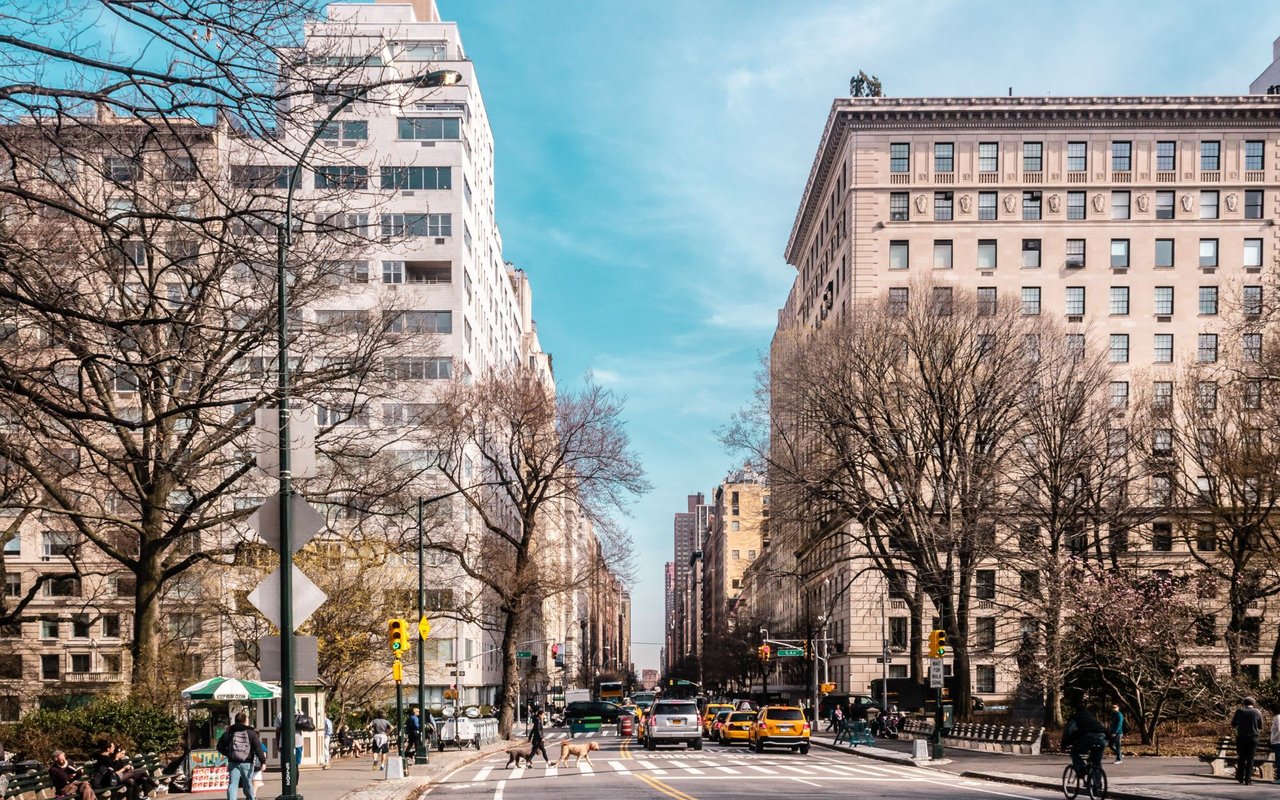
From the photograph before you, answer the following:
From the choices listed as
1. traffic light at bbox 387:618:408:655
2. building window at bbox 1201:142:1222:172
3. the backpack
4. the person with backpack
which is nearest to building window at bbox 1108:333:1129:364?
building window at bbox 1201:142:1222:172

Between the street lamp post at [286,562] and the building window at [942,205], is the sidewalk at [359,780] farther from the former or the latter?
the building window at [942,205]

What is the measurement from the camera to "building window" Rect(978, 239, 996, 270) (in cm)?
7756

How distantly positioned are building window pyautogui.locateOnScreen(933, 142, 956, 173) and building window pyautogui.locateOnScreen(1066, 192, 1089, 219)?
744cm

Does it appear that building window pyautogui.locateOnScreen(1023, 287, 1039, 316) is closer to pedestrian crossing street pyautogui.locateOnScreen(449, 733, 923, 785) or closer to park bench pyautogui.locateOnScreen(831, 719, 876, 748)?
park bench pyautogui.locateOnScreen(831, 719, 876, 748)

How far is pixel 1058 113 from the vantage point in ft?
250

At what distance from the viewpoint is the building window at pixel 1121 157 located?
7719 centimetres

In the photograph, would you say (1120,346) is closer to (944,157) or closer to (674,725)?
(944,157)

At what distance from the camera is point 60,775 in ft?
65.1

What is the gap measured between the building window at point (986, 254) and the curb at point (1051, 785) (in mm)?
51203

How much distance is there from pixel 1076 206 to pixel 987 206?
5.48m

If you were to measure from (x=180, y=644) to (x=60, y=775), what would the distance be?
36.4m

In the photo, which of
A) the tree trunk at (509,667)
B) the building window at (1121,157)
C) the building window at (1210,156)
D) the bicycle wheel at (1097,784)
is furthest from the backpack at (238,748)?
the building window at (1210,156)

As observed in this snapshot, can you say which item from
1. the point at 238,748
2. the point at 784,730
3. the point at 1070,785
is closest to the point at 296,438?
the point at 238,748

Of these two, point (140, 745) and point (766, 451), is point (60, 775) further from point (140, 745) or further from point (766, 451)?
point (766, 451)
